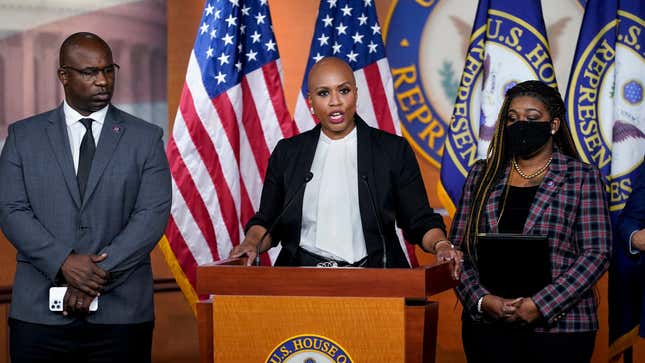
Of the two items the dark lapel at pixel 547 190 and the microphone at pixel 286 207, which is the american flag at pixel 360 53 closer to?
the dark lapel at pixel 547 190

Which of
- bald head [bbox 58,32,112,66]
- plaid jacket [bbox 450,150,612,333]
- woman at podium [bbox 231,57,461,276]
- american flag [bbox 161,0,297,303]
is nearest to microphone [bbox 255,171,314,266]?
woman at podium [bbox 231,57,461,276]

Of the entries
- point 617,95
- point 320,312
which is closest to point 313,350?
point 320,312

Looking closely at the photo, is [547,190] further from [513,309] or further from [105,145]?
[105,145]

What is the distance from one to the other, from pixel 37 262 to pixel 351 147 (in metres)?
1.04

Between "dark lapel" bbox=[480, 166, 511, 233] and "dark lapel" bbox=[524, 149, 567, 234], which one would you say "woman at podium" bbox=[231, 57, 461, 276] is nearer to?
"dark lapel" bbox=[480, 166, 511, 233]

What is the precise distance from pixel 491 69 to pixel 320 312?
2007mm

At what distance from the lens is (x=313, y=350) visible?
2.36 metres

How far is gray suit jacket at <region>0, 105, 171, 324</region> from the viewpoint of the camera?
282cm

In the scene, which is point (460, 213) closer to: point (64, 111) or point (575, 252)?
point (575, 252)

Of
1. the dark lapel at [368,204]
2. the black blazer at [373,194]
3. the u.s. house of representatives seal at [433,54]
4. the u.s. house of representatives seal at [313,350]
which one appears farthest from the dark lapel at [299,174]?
the u.s. house of representatives seal at [433,54]

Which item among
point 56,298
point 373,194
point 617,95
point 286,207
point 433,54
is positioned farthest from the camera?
point 433,54

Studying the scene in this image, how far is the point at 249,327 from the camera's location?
2406mm

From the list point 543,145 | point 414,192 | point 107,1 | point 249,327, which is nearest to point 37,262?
point 249,327

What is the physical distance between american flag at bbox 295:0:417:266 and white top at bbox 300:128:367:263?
4.23 feet
